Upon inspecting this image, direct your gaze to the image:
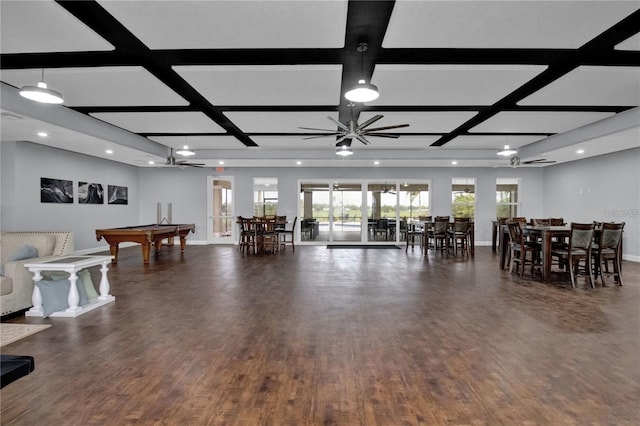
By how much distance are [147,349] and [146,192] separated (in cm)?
963

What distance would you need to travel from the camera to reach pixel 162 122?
654 centimetres

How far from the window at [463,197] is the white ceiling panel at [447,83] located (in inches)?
247

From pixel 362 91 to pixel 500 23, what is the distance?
1.37m

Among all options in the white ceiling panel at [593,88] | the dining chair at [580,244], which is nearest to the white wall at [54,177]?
the white ceiling panel at [593,88]

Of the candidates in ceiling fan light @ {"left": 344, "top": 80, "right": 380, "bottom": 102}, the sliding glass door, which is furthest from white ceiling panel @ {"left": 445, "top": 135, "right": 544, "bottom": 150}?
ceiling fan light @ {"left": 344, "top": 80, "right": 380, "bottom": 102}

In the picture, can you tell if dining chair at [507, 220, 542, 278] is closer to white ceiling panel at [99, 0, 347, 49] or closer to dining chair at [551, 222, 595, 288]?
dining chair at [551, 222, 595, 288]

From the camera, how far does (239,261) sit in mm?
7469

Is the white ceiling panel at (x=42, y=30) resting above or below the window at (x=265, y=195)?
above

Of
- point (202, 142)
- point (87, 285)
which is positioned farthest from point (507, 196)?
point (87, 285)

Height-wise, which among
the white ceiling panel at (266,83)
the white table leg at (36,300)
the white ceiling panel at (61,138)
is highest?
the white ceiling panel at (266,83)

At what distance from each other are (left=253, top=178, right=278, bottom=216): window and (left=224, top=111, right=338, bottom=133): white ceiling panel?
416 cm

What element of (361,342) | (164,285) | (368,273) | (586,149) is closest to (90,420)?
(361,342)

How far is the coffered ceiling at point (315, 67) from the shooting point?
2891mm

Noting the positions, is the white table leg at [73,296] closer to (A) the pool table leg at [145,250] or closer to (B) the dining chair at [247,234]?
(A) the pool table leg at [145,250]
